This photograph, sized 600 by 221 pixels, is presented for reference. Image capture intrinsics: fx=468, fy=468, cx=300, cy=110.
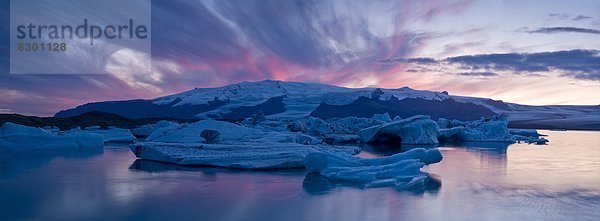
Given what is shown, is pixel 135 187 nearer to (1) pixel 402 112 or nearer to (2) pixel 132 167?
(2) pixel 132 167

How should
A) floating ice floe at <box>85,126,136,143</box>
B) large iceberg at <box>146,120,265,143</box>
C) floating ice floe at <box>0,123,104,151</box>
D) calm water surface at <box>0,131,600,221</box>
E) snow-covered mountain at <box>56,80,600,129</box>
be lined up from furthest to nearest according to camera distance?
snow-covered mountain at <box>56,80,600,129</box>, floating ice floe at <box>85,126,136,143</box>, floating ice floe at <box>0,123,104,151</box>, large iceberg at <box>146,120,265,143</box>, calm water surface at <box>0,131,600,221</box>

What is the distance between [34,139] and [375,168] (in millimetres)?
13229

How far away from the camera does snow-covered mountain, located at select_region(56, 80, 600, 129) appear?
2350 inches

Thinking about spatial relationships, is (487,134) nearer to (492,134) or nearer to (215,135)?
(492,134)

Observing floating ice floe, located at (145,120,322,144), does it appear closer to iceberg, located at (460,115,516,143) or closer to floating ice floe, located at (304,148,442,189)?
floating ice floe, located at (304,148,442,189)

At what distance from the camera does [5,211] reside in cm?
571

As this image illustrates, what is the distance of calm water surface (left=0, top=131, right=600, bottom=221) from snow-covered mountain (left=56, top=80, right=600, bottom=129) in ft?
153

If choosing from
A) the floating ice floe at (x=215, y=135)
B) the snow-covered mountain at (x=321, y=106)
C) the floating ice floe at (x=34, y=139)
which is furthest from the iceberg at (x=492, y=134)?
the snow-covered mountain at (x=321, y=106)

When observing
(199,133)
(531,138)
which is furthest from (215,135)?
(531,138)

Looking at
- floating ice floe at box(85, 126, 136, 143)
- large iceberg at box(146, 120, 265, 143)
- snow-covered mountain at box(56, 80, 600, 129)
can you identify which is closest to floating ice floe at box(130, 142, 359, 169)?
large iceberg at box(146, 120, 265, 143)

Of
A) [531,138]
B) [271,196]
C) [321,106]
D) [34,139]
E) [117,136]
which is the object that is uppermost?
[321,106]

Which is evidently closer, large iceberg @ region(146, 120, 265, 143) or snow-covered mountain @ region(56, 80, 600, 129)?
large iceberg @ region(146, 120, 265, 143)

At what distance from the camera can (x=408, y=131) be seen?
21.2 metres

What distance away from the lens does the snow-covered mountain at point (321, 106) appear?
59697 millimetres
